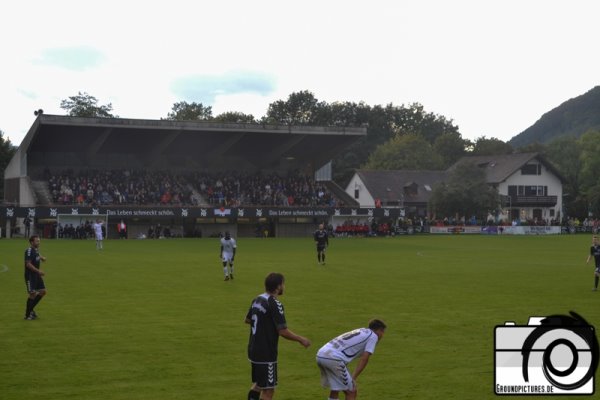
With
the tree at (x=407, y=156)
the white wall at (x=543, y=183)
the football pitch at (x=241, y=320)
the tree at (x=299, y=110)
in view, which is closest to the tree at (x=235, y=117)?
the tree at (x=299, y=110)

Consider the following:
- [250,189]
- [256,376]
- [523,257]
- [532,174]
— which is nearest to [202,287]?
[256,376]

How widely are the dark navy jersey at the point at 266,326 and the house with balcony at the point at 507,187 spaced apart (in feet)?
308

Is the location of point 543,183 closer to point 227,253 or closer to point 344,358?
point 227,253

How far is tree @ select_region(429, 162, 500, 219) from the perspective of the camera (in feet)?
299

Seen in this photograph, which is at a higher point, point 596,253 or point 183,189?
point 183,189

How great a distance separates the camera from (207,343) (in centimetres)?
1767

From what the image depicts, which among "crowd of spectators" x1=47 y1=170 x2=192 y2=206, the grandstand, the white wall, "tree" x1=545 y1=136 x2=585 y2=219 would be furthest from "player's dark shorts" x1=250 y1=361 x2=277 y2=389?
"tree" x1=545 y1=136 x2=585 y2=219

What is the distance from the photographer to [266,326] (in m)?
10.9

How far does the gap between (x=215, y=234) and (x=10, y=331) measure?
55211 millimetres

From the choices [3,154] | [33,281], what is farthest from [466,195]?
[33,281]

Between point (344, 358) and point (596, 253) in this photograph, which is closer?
point (344, 358)

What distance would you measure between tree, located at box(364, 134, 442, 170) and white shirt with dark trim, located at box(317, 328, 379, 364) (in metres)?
117

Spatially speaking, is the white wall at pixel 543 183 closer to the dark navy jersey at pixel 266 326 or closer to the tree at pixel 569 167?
the tree at pixel 569 167

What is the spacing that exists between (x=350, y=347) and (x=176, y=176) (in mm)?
69112
